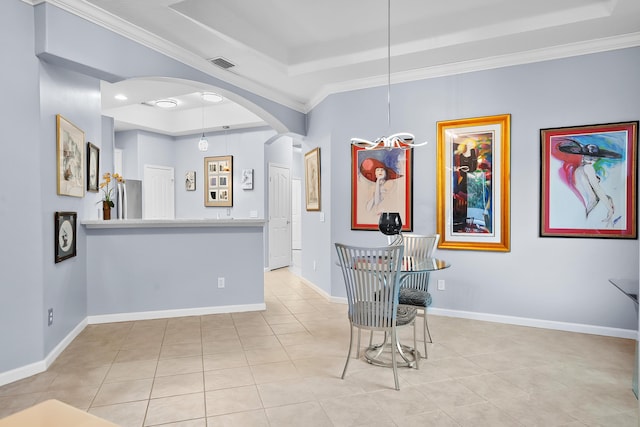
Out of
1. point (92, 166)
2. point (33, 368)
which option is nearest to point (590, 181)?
point (33, 368)

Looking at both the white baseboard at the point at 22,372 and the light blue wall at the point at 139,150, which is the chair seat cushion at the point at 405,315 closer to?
the white baseboard at the point at 22,372

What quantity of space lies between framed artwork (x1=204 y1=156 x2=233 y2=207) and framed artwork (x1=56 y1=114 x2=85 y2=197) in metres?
3.68

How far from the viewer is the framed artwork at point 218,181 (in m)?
7.35

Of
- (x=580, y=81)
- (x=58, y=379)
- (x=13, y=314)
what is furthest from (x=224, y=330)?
(x=580, y=81)

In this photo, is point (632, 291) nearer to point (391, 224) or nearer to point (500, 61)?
point (391, 224)

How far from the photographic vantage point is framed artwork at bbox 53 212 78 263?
9.95ft

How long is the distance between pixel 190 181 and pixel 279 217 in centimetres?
200

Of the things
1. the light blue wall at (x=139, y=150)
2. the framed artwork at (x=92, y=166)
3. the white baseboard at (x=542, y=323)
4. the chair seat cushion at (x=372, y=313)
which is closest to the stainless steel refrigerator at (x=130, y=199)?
the framed artwork at (x=92, y=166)

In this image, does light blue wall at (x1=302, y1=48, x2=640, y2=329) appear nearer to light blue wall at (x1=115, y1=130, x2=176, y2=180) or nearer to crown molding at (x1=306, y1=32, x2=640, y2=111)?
crown molding at (x1=306, y1=32, x2=640, y2=111)

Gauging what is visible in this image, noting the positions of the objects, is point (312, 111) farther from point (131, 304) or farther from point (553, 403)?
point (553, 403)

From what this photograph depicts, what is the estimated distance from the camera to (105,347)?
3260 mm

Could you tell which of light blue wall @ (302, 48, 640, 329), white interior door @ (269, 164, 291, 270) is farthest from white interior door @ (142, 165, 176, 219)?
light blue wall @ (302, 48, 640, 329)

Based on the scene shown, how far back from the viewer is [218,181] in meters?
7.47

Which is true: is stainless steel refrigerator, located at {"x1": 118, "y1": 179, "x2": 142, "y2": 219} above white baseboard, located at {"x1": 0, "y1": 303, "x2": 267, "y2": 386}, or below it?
above
